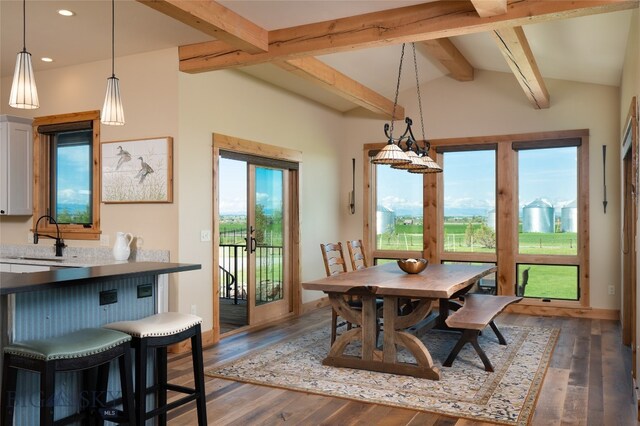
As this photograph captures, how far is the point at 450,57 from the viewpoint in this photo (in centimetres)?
610

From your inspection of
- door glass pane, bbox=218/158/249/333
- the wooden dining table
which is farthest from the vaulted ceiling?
the wooden dining table

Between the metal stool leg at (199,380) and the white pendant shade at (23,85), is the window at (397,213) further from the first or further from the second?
the white pendant shade at (23,85)

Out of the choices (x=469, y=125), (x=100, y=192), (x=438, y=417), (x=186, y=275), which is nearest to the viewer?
(x=438, y=417)

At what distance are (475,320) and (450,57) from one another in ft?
10.7

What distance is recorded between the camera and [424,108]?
25.0 ft

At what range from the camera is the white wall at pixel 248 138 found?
5082mm

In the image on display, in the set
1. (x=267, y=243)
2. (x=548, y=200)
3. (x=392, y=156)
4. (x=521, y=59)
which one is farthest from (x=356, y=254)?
(x=548, y=200)

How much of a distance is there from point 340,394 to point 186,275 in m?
2.03

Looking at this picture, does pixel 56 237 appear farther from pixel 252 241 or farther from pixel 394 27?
pixel 394 27

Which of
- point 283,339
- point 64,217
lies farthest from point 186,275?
point 64,217

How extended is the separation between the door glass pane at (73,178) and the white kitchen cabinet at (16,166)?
0.27 meters

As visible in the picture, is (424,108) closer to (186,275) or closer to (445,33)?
(445,33)

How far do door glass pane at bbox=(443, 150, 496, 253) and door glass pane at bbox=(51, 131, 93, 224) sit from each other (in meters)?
4.66

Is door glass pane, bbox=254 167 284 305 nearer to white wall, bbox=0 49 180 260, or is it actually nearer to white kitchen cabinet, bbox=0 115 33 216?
white wall, bbox=0 49 180 260
